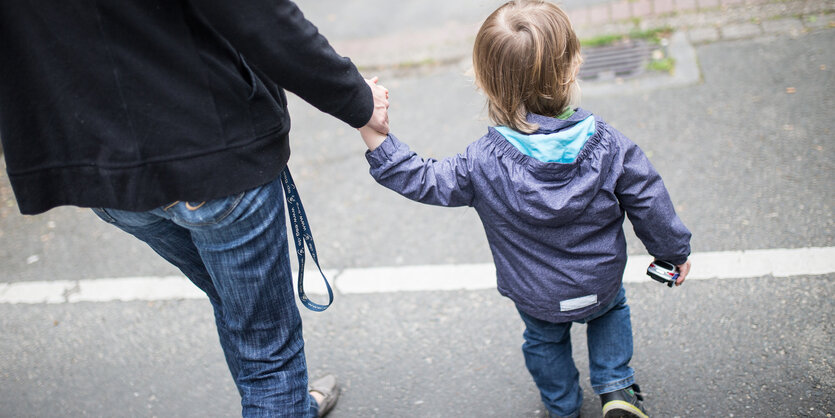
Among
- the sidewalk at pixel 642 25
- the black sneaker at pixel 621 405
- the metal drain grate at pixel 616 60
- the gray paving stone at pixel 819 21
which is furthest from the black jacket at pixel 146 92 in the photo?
the gray paving stone at pixel 819 21

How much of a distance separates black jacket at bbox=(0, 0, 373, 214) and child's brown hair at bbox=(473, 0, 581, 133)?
0.41 m

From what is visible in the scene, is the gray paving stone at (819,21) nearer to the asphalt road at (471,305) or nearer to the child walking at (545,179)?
the asphalt road at (471,305)

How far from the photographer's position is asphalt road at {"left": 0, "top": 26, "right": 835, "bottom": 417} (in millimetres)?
2432

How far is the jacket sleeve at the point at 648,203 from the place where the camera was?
1.78 metres

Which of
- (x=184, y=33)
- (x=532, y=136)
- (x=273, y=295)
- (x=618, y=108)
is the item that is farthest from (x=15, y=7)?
(x=618, y=108)

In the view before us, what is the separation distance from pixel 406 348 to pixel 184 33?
1.66 meters

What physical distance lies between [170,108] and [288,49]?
28 centimetres

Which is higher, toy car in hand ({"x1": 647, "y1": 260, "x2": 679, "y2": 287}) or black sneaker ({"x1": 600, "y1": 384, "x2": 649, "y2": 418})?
toy car in hand ({"x1": 647, "y1": 260, "x2": 679, "y2": 287})

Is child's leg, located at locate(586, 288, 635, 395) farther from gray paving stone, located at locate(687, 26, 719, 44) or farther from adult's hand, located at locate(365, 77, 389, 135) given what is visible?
gray paving stone, located at locate(687, 26, 719, 44)

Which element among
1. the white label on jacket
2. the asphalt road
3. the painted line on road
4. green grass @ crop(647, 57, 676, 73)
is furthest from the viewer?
green grass @ crop(647, 57, 676, 73)

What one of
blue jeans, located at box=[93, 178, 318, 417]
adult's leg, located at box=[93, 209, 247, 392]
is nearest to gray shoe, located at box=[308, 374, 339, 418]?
blue jeans, located at box=[93, 178, 318, 417]

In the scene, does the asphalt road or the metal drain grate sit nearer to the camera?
the asphalt road

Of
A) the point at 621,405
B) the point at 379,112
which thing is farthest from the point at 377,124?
the point at 621,405

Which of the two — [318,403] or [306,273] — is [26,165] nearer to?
[318,403]
